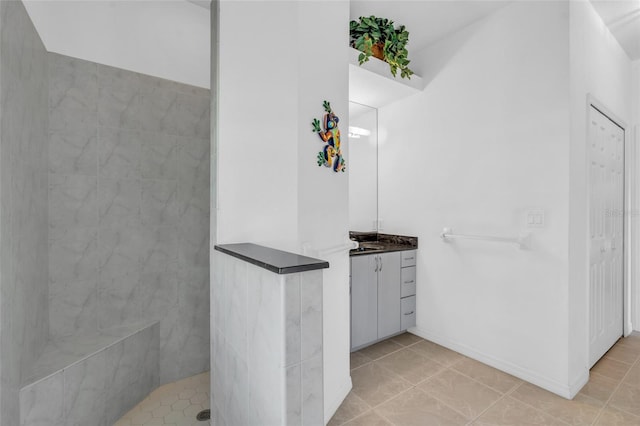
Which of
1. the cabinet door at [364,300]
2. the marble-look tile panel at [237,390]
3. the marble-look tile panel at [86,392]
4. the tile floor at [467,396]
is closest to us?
the marble-look tile panel at [237,390]

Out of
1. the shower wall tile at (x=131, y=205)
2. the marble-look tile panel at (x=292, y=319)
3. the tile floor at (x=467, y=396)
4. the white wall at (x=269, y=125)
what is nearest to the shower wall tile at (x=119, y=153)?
the shower wall tile at (x=131, y=205)

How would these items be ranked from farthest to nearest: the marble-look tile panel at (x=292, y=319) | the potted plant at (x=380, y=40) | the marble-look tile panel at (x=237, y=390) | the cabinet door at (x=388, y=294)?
1. the cabinet door at (x=388, y=294)
2. the potted plant at (x=380, y=40)
3. the marble-look tile panel at (x=237, y=390)
4. the marble-look tile panel at (x=292, y=319)

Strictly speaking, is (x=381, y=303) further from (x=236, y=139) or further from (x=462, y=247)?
(x=236, y=139)

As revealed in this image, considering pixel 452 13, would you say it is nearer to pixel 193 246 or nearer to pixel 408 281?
pixel 408 281

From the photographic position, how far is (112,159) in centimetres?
199

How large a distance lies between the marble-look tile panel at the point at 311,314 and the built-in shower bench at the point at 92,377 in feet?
4.49

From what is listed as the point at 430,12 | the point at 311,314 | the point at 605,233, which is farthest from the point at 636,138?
the point at 311,314

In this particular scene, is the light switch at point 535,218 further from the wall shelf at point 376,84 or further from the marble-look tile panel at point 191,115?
the marble-look tile panel at point 191,115

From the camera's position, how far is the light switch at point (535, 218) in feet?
6.70

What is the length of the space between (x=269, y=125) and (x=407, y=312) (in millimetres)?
2104

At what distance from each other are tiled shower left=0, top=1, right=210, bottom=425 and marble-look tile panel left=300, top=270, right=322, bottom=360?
126cm

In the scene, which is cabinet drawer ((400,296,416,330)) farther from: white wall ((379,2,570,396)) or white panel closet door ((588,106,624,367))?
white panel closet door ((588,106,624,367))

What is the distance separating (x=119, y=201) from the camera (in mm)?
2025

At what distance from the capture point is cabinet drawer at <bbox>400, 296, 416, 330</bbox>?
2.79 m
